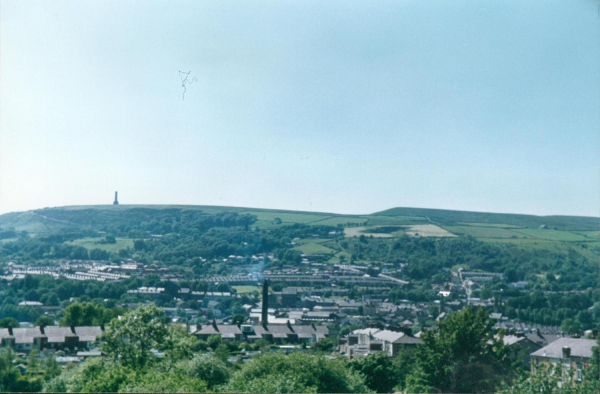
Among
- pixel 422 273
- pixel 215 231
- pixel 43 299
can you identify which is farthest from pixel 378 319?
pixel 43 299

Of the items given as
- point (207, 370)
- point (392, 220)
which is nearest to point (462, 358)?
point (207, 370)

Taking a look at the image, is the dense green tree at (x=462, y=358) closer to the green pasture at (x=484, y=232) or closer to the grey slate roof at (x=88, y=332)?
the green pasture at (x=484, y=232)

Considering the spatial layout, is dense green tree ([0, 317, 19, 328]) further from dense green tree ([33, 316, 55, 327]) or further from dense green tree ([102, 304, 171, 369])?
dense green tree ([102, 304, 171, 369])

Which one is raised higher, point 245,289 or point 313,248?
point 313,248

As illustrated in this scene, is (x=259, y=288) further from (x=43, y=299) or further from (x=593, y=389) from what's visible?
(x=593, y=389)

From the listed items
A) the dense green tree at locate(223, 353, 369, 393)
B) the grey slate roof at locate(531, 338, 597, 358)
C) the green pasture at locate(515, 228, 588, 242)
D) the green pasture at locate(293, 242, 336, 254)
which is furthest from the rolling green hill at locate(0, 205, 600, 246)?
the dense green tree at locate(223, 353, 369, 393)

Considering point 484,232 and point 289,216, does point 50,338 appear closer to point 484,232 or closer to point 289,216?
point 289,216

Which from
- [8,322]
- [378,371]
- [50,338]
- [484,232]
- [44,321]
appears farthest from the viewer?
[484,232]
